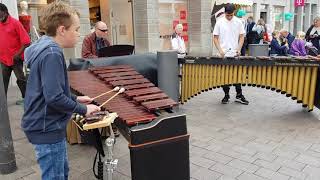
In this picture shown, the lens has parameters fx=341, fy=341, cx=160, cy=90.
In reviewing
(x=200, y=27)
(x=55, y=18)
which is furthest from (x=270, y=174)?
(x=200, y=27)

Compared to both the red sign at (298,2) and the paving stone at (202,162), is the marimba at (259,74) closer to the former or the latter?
the paving stone at (202,162)

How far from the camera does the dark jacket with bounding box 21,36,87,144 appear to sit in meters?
2.19

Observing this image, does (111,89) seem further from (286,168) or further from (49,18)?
(286,168)

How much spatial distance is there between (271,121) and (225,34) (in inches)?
77.4

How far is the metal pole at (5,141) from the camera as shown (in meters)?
3.65

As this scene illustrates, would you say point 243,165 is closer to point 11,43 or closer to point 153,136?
point 153,136

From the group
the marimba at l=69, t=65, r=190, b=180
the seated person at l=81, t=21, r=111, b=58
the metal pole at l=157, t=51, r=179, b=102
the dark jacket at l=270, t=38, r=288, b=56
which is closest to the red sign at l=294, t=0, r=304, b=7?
the dark jacket at l=270, t=38, r=288, b=56

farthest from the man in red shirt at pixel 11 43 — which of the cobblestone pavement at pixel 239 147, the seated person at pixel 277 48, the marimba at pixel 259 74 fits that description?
the seated person at pixel 277 48

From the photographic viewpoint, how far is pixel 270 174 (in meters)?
3.63

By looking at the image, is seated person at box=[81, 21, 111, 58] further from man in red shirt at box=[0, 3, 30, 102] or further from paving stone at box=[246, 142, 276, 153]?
paving stone at box=[246, 142, 276, 153]

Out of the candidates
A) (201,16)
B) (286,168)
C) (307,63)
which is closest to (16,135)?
(286,168)

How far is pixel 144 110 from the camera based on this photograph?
112 inches

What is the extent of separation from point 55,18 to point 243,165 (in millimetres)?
2630

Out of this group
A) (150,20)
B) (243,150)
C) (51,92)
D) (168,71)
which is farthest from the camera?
(150,20)
